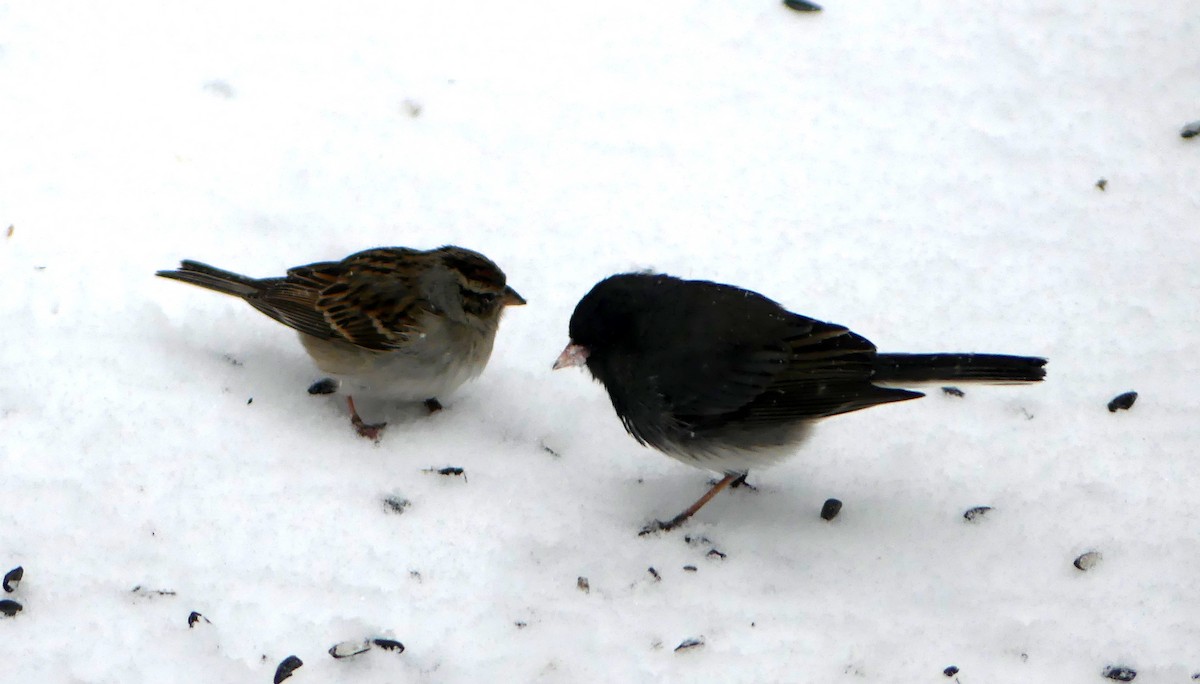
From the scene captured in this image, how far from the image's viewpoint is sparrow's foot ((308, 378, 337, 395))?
475cm

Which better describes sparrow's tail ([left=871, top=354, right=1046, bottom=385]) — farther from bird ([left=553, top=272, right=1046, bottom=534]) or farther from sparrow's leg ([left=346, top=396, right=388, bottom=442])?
sparrow's leg ([left=346, top=396, right=388, bottom=442])

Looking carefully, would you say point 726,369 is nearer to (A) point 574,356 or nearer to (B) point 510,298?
(A) point 574,356

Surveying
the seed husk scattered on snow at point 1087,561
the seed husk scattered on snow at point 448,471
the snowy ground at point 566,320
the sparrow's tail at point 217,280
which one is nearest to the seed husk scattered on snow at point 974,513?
the snowy ground at point 566,320

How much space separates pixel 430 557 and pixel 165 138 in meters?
2.78

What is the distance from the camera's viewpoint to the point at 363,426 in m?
4.54

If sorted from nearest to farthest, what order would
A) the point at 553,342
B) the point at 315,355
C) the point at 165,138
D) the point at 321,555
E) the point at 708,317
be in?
the point at 321,555 → the point at 708,317 → the point at 315,355 → the point at 553,342 → the point at 165,138

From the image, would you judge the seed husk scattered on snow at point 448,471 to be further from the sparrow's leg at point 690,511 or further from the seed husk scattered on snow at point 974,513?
the seed husk scattered on snow at point 974,513

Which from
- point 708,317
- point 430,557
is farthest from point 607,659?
point 708,317

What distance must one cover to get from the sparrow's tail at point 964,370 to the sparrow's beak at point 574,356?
1007mm

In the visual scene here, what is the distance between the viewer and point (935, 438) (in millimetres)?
4609

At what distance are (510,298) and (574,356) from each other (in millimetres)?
545

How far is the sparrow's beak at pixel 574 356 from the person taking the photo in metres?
4.27

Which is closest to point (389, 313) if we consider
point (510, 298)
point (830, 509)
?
point (510, 298)

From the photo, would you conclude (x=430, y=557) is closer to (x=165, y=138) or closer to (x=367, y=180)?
(x=367, y=180)
